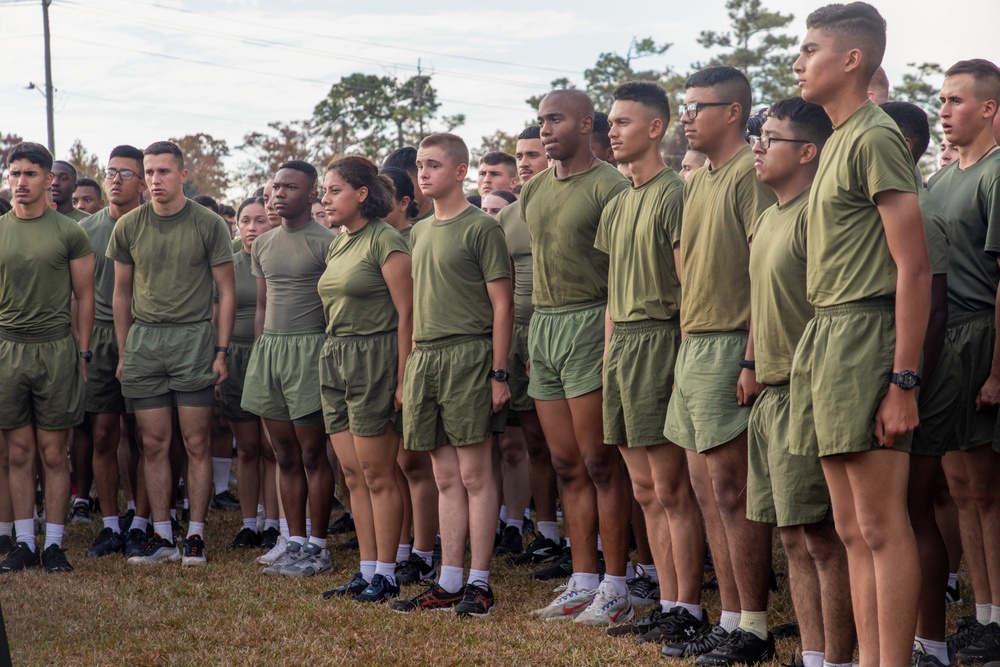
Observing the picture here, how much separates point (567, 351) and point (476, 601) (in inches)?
53.3

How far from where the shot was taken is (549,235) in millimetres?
5824

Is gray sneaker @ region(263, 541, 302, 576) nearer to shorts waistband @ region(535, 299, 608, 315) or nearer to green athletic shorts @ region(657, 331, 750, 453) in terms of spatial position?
shorts waistband @ region(535, 299, 608, 315)

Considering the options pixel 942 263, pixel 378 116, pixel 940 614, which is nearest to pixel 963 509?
pixel 940 614

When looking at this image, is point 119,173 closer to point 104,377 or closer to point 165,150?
point 165,150

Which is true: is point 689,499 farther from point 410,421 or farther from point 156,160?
point 156,160

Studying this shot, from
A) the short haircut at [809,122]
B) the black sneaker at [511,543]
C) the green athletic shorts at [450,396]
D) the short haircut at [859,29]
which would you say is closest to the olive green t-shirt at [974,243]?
the short haircut at [809,122]

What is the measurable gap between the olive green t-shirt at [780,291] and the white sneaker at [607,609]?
5.55ft

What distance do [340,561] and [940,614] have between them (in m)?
4.08

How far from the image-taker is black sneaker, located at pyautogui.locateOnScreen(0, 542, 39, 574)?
7.05 meters

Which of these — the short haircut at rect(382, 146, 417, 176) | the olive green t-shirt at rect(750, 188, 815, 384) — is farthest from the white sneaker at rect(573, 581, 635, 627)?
the short haircut at rect(382, 146, 417, 176)

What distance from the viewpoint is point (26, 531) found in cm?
733

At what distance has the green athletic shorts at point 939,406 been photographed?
3984mm

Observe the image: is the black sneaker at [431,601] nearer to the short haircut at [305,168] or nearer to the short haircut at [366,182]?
the short haircut at [366,182]

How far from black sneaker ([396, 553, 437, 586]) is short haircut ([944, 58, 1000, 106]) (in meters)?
3.95
